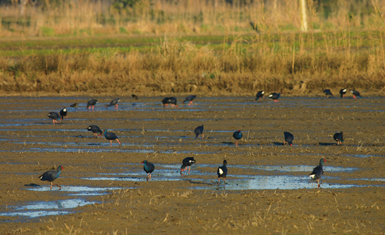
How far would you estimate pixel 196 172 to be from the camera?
1272cm

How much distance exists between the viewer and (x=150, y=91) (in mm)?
26344

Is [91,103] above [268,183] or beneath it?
beneath

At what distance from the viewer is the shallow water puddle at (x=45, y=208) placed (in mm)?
9927

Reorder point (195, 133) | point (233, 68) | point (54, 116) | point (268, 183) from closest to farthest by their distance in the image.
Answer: point (268, 183) < point (195, 133) < point (54, 116) < point (233, 68)

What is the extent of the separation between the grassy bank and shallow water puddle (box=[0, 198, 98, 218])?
50.4ft

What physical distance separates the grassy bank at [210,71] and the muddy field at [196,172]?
4.17 meters

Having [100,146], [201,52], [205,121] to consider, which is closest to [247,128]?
[205,121]

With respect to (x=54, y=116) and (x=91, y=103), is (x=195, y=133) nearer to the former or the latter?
(x=54, y=116)

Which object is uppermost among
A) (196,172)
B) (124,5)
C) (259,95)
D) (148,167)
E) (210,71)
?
(124,5)

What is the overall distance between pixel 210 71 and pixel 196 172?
14.8 metres

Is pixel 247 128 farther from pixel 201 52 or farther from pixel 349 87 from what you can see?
pixel 201 52

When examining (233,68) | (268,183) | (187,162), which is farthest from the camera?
(233,68)

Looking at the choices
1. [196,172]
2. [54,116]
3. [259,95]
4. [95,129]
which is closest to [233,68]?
[259,95]

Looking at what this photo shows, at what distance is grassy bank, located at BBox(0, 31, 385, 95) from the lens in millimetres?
25828
